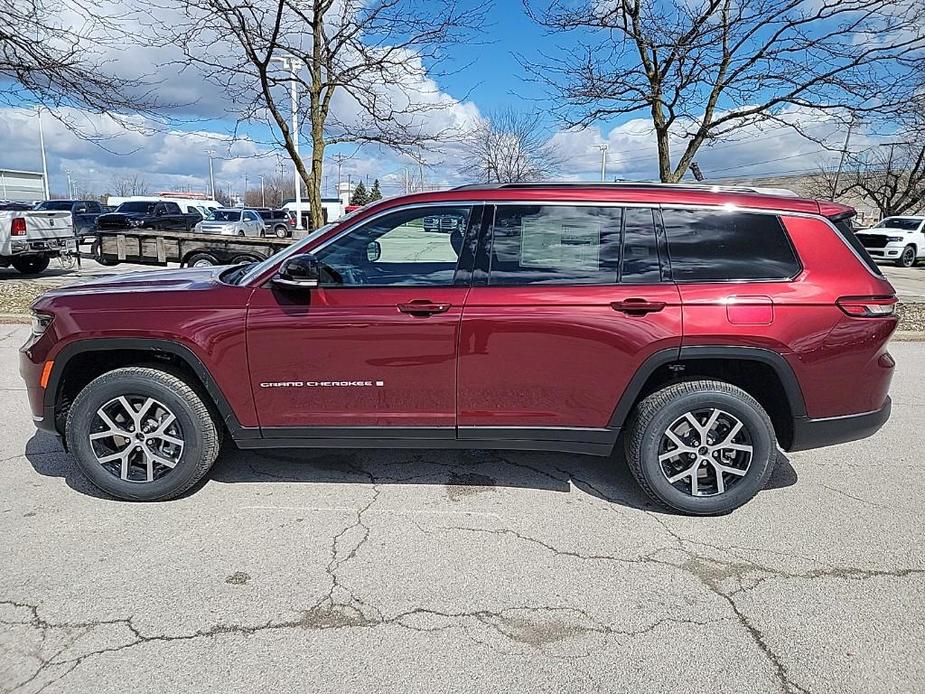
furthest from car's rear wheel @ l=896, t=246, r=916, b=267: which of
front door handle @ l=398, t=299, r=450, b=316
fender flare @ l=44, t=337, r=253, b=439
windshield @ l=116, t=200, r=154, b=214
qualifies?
windshield @ l=116, t=200, r=154, b=214

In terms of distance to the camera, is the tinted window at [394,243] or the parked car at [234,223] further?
the parked car at [234,223]

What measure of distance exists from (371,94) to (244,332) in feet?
26.3

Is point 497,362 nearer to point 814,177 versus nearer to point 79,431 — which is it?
point 79,431

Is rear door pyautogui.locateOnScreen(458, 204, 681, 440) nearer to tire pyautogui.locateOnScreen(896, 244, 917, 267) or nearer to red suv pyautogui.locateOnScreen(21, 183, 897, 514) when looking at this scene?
red suv pyautogui.locateOnScreen(21, 183, 897, 514)

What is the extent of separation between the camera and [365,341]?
134 inches

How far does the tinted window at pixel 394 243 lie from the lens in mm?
3488

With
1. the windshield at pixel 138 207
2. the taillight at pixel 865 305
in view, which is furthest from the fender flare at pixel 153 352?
the windshield at pixel 138 207


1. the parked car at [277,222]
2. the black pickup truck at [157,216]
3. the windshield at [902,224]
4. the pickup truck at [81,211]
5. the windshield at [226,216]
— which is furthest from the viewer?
the parked car at [277,222]

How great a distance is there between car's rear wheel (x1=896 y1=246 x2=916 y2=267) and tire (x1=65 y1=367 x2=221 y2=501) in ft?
85.4

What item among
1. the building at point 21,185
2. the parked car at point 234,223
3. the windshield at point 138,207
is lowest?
the parked car at point 234,223

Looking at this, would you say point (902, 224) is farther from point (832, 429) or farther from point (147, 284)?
point (147, 284)

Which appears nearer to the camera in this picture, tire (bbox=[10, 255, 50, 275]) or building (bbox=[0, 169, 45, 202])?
tire (bbox=[10, 255, 50, 275])

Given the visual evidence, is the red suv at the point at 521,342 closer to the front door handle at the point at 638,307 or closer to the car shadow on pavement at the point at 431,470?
the front door handle at the point at 638,307

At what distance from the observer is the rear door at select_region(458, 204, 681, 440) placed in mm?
3336
